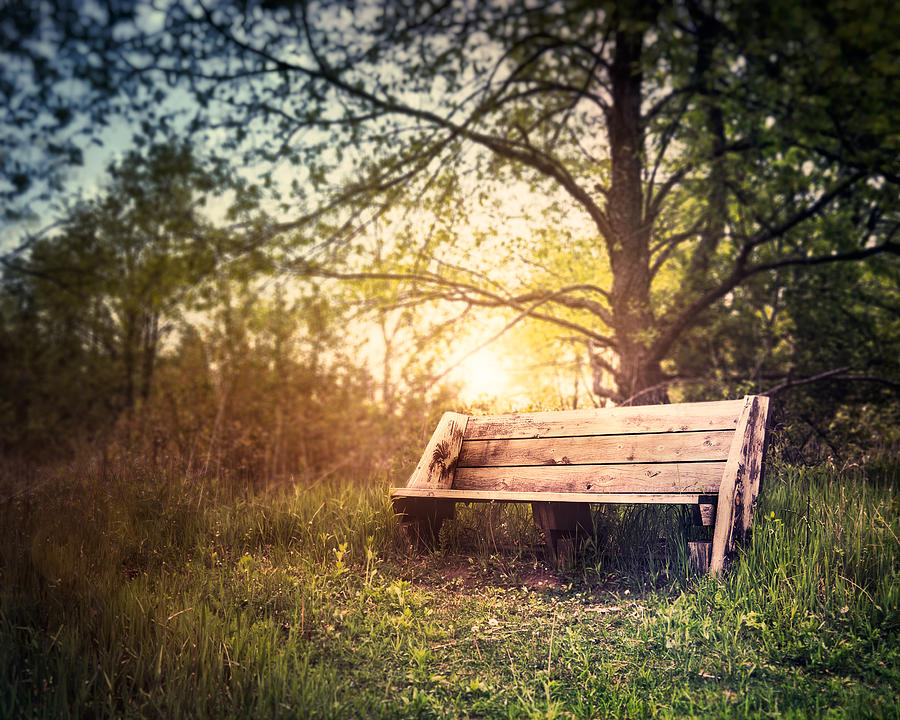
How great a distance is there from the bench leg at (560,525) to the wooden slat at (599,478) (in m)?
0.21

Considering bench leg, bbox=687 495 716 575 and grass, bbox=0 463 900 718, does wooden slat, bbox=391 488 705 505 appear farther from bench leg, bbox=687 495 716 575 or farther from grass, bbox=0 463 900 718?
grass, bbox=0 463 900 718

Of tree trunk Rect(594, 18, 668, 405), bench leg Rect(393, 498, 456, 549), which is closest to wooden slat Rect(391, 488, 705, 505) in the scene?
bench leg Rect(393, 498, 456, 549)

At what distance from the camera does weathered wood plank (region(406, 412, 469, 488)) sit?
5324mm

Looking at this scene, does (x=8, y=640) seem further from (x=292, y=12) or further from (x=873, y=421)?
(x=873, y=421)

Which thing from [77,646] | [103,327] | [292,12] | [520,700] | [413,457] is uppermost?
[292,12]

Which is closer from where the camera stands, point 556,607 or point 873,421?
point 556,607

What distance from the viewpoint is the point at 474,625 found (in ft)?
12.4

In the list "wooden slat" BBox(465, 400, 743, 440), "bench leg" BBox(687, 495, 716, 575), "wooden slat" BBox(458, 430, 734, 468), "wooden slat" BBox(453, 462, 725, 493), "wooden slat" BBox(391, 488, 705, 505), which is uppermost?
"wooden slat" BBox(465, 400, 743, 440)

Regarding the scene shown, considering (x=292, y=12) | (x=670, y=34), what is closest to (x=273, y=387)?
(x=292, y=12)

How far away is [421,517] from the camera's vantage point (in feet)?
16.7

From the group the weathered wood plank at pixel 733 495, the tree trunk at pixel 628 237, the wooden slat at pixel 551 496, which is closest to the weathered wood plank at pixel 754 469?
the weathered wood plank at pixel 733 495

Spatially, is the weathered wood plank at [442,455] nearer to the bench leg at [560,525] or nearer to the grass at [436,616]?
the grass at [436,616]

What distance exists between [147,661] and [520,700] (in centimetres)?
175

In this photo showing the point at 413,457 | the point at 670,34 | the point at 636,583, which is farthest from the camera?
the point at 670,34
